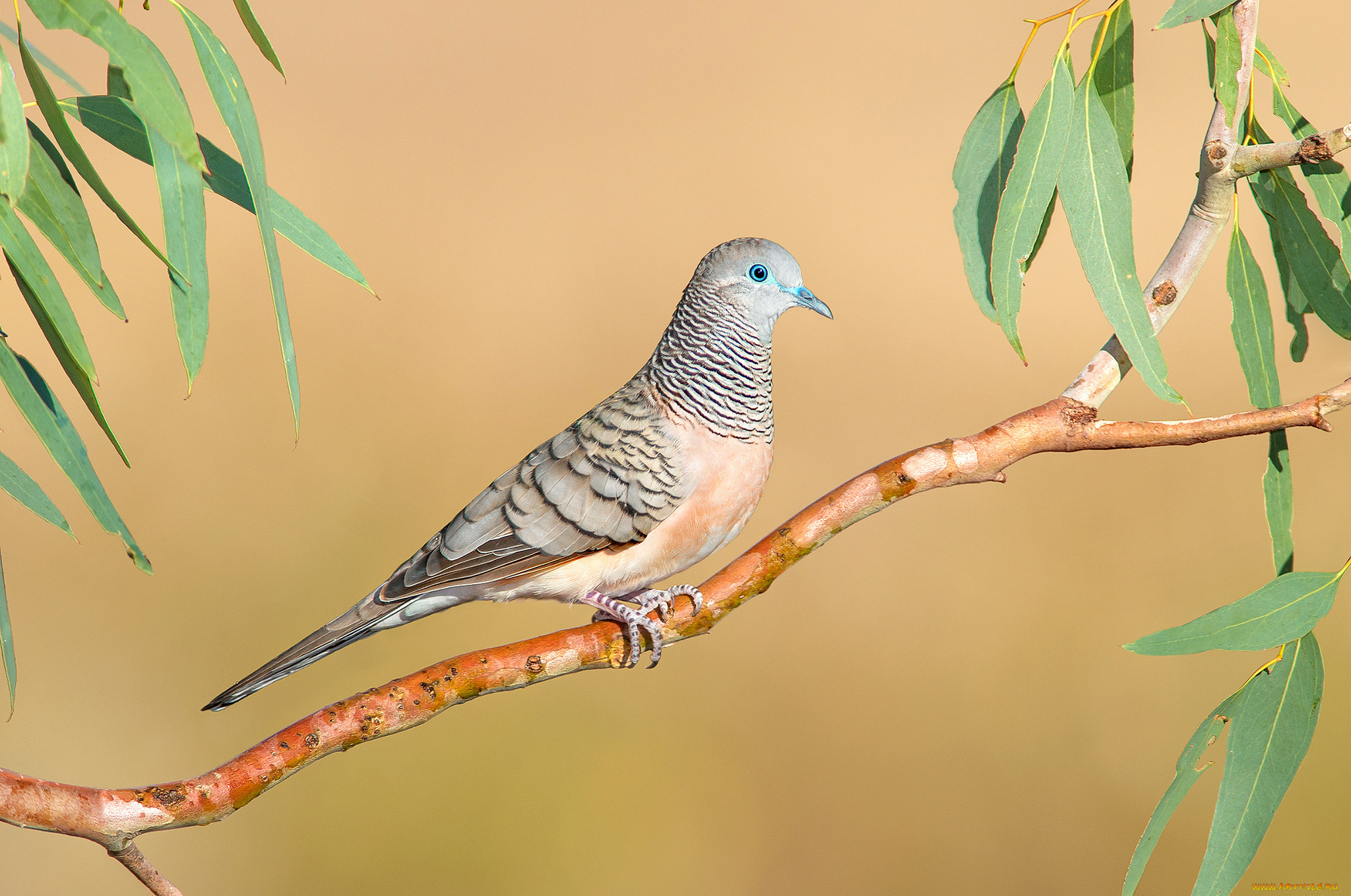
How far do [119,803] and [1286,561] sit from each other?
1.58 metres

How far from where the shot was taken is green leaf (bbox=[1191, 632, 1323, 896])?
1208 millimetres

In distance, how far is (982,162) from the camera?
4.40ft

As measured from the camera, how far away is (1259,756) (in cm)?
125

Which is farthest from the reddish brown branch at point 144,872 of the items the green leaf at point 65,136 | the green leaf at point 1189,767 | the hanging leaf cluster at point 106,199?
the green leaf at point 1189,767

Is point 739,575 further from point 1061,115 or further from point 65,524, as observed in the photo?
point 65,524

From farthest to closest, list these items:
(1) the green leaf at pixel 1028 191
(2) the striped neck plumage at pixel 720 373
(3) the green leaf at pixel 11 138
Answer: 1. (2) the striped neck plumage at pixel 720 373
2. (1) the green leaf at pixel 1028 191
3. (3) the green leaf at pixel 11 138

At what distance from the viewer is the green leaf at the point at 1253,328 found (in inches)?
53.9

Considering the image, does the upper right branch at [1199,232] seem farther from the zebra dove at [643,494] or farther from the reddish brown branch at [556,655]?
the zebra dove at [643,494]

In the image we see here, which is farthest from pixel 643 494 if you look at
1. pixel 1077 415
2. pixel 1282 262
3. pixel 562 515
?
pixel 1282 262

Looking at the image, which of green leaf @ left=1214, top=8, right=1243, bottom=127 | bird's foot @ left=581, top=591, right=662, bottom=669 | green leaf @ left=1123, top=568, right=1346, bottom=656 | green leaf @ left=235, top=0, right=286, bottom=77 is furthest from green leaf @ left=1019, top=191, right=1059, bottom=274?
green leaf @ left=235, top=0, right=286, bottom=77

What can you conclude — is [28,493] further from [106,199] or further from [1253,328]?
[1253,328]

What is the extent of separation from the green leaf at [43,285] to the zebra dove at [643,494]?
1.78 ft

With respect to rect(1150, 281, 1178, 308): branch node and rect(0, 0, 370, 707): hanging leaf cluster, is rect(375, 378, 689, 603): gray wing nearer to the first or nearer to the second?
rect(0, 0, 370, 707): hanging leaf cluster

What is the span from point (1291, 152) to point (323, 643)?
4.77 ft
